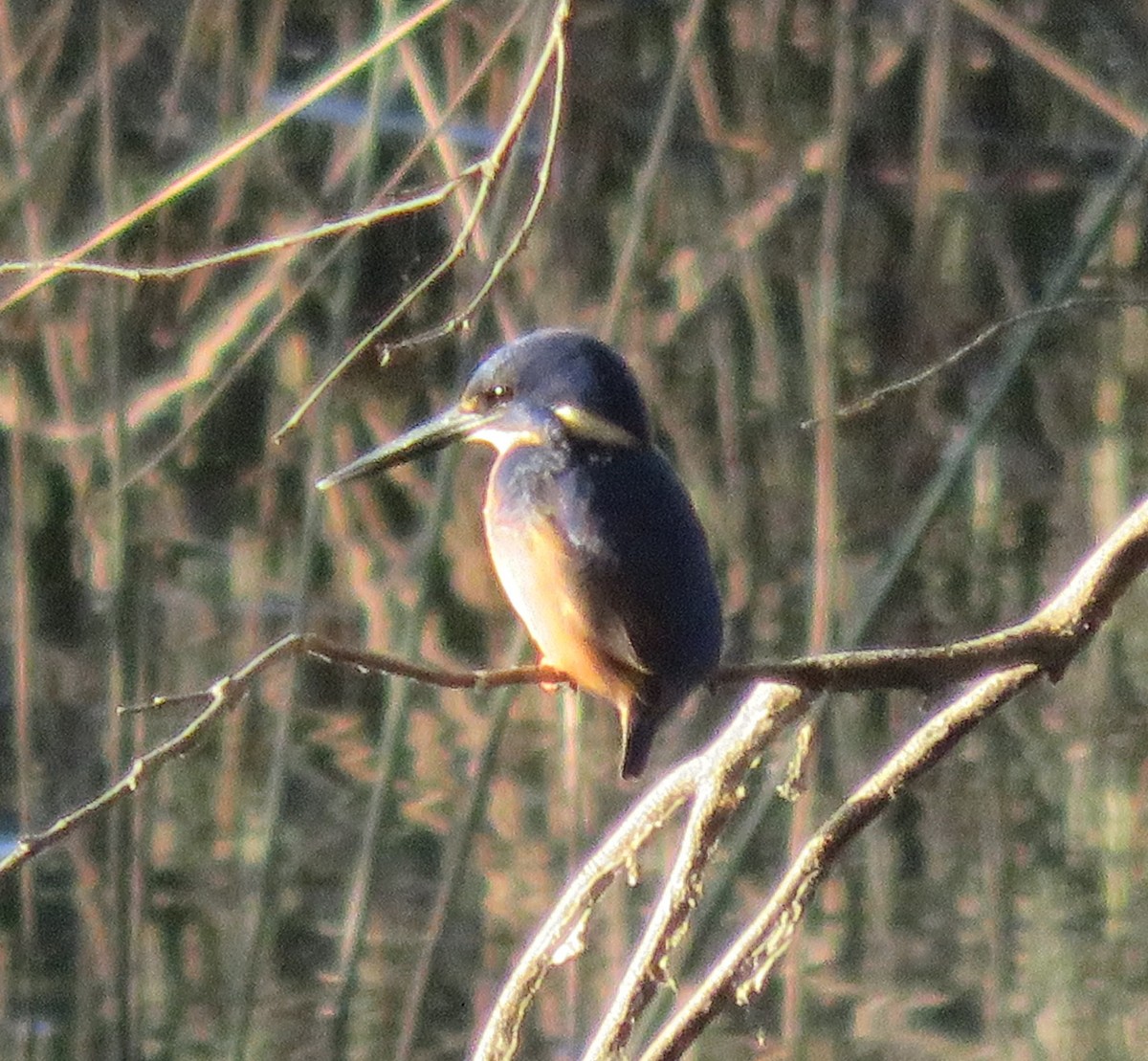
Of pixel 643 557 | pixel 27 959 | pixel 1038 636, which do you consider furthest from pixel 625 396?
pixel 27 959

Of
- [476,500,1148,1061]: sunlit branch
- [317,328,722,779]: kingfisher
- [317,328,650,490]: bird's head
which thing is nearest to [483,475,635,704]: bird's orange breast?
[317,328,722,779]: kingfisher

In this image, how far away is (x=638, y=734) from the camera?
2.12 m

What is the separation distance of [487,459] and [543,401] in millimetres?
2649

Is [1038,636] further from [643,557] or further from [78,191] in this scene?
[78,191]

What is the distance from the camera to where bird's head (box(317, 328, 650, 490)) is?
226cm

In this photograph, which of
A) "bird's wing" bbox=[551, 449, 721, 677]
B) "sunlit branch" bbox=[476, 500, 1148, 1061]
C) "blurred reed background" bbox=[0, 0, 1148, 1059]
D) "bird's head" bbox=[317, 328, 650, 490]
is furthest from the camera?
"blurred reed background" bbox=[0, 0, 1148, 1059]

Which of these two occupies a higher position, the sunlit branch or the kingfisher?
the kingfisher

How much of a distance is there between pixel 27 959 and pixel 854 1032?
1.61 m

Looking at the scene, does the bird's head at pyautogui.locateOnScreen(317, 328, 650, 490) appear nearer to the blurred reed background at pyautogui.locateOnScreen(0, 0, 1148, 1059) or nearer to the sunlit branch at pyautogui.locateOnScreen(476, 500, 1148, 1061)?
the sunlit branch at pyautogui.locateOnScreen(476, 500, 1148, 1061)

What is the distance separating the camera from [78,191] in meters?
5.44

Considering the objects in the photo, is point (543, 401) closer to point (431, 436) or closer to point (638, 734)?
point (431, 436)

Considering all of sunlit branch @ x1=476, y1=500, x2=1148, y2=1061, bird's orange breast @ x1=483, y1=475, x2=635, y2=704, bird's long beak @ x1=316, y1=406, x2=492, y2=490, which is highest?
bird's long beak @ x1=316, y1=406, x2=492, y2=490

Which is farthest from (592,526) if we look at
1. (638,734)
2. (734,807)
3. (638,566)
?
(734,807)

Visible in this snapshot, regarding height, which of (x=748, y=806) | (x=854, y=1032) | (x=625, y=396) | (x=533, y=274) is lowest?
(x=854, y=1032)
